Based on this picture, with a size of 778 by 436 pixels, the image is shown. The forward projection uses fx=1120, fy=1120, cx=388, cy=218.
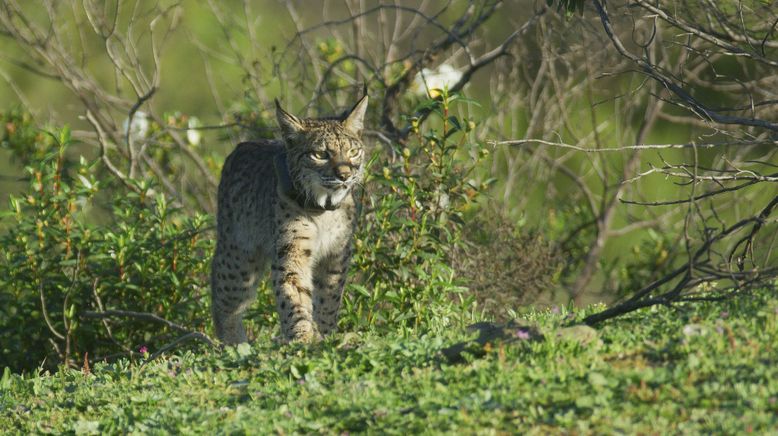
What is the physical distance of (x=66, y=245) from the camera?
30.1 ft

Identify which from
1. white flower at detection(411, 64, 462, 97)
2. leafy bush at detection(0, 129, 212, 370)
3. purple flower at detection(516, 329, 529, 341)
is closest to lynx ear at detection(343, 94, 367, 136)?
leafy bush at detection(0, 129, 212, 370)

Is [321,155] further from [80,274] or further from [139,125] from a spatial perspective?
[139,125]

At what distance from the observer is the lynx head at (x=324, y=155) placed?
25.4 feet

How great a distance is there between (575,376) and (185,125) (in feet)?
26.3

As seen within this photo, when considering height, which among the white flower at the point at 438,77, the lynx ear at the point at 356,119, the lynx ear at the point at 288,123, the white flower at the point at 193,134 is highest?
the white flower at the point at 438,77

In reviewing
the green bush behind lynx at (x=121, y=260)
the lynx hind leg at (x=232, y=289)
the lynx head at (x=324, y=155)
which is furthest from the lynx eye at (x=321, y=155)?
the lynx hind leg at (x=232, y=289)

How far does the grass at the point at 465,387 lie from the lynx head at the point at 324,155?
1586 mm

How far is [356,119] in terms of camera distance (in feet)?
26.4

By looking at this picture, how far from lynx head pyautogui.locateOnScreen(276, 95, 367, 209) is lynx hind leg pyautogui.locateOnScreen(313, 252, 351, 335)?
0.44 metres

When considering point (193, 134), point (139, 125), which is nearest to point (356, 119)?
point (193, 134)

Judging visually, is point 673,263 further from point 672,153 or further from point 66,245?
point 66,245

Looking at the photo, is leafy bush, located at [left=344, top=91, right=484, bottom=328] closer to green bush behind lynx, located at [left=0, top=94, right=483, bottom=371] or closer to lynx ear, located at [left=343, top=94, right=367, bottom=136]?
green bush behind lynx, located at [left=0, top=94, right=483, bottom=371]

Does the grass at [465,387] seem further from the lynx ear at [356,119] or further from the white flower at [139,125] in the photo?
the white flower at [139,125]

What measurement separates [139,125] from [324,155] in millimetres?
4703
